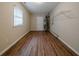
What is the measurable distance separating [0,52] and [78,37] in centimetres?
222

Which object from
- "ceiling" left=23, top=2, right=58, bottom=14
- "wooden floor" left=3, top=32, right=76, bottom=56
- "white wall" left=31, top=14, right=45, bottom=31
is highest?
"ceiling" left=23, top=2, right=58, bottom=14

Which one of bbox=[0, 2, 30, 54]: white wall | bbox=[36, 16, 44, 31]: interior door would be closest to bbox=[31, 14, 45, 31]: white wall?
bbox=[36, 16, 44, 31]: interior door

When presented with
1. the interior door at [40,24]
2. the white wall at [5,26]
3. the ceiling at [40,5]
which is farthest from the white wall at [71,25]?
the interior door at [40,24]

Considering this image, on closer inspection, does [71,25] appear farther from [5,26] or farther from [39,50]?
[5,26]

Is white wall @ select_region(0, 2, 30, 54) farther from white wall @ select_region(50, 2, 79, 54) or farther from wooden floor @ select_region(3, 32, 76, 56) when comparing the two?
white wall @ select_region(50, 2, 79, 54)

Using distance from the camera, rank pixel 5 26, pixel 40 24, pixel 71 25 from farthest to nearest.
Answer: pixel 40 24, pixel 71 25, pixel 5 26

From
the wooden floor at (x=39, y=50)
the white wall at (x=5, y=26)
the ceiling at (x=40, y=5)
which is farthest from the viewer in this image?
the ceiling at (x=40, y=5)

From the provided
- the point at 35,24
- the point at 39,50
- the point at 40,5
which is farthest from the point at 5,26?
the point at 35,24

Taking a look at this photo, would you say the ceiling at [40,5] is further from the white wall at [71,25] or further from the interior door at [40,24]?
the interior door at [40,24]

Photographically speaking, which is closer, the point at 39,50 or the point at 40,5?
the point at 39,50

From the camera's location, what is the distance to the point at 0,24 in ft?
9.31

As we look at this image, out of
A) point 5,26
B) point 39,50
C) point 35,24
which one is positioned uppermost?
point 5,26

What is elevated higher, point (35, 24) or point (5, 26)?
point (5, 26)

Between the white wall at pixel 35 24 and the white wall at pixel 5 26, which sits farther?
the white wall at pixel 35 24
